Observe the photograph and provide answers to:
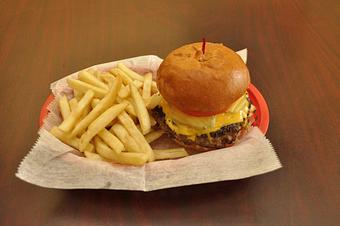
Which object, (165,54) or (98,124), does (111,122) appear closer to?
(98,124)

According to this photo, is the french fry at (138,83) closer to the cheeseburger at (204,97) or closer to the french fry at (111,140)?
the cheeseburger at (204,97)

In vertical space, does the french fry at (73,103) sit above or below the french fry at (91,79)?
below

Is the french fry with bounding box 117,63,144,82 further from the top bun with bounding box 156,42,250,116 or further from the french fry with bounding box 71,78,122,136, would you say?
the top bun with bounding box 156,42,250,116

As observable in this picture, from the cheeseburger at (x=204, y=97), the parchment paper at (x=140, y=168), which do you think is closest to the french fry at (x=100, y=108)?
the parchment paper at (x=140, y=168)

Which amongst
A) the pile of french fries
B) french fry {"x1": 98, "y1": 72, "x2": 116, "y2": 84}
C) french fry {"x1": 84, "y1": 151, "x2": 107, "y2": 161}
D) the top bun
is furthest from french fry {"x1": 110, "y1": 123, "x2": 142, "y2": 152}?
french fry {"x1": 98, "y1": 72, "x2": 116, "y2": 84}

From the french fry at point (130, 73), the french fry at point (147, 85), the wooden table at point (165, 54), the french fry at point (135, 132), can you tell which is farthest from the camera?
the french fry at point (130, 73)

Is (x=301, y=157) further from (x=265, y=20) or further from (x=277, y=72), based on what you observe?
(x=265, y=20)

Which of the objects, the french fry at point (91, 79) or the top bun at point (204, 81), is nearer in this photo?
the top bun at point (204, 81)

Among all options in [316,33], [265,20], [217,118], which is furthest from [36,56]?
[316,33]
